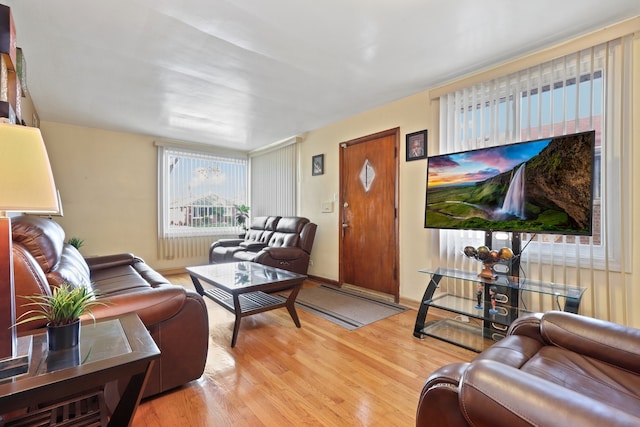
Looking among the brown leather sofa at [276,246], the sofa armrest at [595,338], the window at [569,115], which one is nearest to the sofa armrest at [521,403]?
the sofa armrest at [595,338]

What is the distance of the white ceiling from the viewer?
1822 millimetres

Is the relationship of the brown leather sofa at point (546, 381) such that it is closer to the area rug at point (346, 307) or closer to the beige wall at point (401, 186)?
the area rug at point (346, 307)

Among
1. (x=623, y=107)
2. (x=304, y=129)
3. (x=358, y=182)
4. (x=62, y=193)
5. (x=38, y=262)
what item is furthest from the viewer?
(x=304, y=129)

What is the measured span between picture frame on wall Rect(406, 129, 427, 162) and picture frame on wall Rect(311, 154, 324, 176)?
1.53 m

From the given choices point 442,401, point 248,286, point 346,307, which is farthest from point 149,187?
point 442,401

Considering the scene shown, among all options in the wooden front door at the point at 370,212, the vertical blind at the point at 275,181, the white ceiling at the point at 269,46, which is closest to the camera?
the white ceiling at the point at 269,46

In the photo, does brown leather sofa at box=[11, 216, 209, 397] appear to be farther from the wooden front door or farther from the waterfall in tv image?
the wooden front door

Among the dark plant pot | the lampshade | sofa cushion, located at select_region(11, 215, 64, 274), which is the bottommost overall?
the dark plant pot

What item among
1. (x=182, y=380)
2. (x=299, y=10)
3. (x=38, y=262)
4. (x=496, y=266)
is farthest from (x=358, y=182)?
(x=38, y=262)

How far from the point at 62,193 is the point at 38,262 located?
12.2ft

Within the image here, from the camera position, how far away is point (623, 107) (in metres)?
1.95

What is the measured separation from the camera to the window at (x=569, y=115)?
6.50 ft

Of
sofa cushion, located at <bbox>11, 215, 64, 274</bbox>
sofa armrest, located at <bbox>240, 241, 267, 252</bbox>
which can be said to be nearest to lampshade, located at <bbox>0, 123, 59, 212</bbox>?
sofa cushion, located at <bbox>11, 215, 64, 274</bbox>

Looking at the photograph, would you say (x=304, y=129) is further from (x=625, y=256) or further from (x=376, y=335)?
(x=625, y=256)
